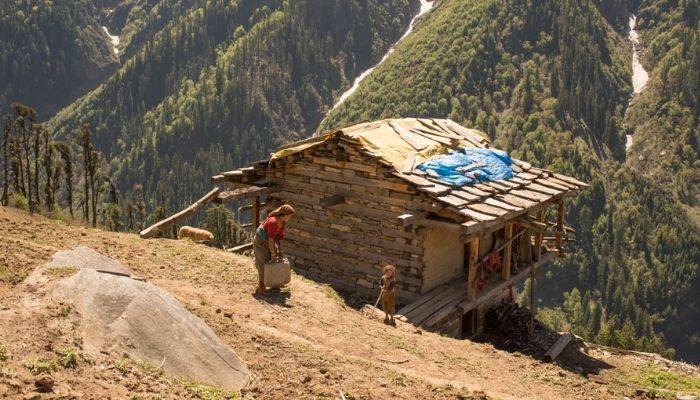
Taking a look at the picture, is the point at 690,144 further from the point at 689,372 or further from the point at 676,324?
the point at 689,372

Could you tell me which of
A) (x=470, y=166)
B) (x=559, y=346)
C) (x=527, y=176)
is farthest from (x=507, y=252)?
(x=559, y=346)

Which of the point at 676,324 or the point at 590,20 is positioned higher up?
the point at 590,20

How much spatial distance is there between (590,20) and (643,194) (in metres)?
47.1

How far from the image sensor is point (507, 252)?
1909cm

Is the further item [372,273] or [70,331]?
[372,273]

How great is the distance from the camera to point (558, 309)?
349ft

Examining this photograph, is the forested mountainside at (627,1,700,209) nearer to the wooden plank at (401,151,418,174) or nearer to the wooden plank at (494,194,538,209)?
the wooden plank at (494,194,538,209)

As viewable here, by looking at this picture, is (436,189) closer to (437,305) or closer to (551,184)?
(437,305)

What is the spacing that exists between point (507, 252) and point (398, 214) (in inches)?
144

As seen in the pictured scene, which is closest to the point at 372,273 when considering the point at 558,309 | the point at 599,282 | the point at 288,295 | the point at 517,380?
the point at 288,295

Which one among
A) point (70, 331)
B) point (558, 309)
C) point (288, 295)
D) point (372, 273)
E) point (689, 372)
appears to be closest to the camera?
point (70, 331)

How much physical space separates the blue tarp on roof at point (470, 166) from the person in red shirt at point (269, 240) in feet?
18.1

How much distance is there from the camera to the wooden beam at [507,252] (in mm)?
18797

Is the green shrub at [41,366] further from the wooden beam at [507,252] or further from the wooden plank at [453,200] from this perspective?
the wooden beam at [507,252]
